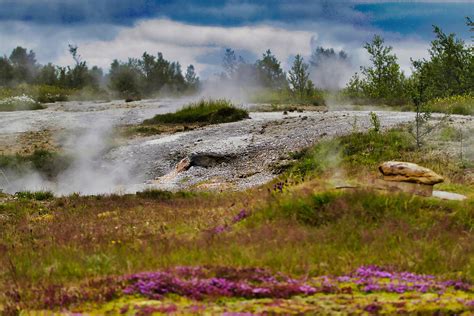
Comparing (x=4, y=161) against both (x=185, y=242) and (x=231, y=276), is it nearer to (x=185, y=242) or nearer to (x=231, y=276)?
(x=185, y=242)

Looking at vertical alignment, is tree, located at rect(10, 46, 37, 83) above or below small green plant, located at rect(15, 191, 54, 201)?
above

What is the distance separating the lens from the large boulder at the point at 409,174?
1151cm

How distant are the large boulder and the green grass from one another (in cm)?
1820

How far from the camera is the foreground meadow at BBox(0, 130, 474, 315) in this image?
6086 mm

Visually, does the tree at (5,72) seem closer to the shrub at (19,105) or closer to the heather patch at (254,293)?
the shrub at (19,105)

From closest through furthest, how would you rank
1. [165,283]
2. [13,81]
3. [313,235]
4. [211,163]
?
[165,283] < [313,235] < [211,163] < [13,81]

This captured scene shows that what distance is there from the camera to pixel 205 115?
3139 cm

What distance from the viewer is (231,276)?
660 centimetres

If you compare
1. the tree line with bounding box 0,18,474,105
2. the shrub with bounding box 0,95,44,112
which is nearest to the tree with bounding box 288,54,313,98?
the tree line with bounding box 0,18,474,105

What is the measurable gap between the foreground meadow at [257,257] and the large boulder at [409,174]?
29.3 inches

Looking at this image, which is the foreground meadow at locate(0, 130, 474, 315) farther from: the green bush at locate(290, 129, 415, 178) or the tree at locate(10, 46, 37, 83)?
the tree at locate(10, 46, 37, 83)

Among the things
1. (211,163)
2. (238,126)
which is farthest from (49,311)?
(238,126)

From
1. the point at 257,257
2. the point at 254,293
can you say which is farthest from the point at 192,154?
the point at 254,293

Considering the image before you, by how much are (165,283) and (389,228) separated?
3.92 meters
